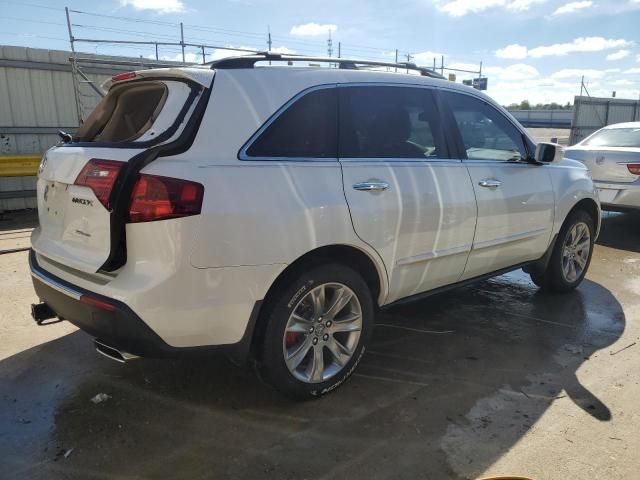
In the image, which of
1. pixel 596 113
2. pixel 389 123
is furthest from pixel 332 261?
pixel 596 113

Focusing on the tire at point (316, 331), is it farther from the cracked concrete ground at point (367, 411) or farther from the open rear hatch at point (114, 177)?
the open rear hatch at point (114, 177)

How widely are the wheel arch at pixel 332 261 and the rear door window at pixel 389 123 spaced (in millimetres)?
560

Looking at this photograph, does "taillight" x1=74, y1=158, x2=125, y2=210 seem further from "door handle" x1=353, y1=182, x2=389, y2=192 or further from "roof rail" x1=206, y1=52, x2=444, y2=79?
"door handle" x1=353, y1=182, x2=389, y2=192

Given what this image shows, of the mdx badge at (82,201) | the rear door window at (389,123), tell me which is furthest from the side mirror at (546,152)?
the mdx badge at (82,201)

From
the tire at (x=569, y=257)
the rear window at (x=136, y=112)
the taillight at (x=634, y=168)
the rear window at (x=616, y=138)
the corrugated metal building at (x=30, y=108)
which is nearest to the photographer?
the rear window at (x=136, y=112)

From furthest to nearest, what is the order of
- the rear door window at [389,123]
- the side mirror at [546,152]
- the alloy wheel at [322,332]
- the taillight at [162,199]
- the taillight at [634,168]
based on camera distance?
the taillight at [634,168]
the side mirror at [546,152]
the rear door window at [389,123]
the alloy wheel at [322,332]
the taillight at [162,199]

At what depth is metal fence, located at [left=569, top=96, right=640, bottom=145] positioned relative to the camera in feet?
56.1

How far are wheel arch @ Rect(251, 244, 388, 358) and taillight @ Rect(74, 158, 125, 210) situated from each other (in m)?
0.91

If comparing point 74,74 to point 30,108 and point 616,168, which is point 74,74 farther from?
point 616,168

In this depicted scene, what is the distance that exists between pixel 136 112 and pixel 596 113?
18.3 m

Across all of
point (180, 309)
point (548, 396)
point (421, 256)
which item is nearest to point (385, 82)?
point (421, 256)

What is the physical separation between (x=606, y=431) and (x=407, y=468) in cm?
116

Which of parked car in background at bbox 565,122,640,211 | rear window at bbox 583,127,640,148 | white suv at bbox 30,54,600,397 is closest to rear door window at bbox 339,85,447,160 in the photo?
white suv at bbox 30,54,600,397

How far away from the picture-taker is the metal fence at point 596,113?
17109mm
